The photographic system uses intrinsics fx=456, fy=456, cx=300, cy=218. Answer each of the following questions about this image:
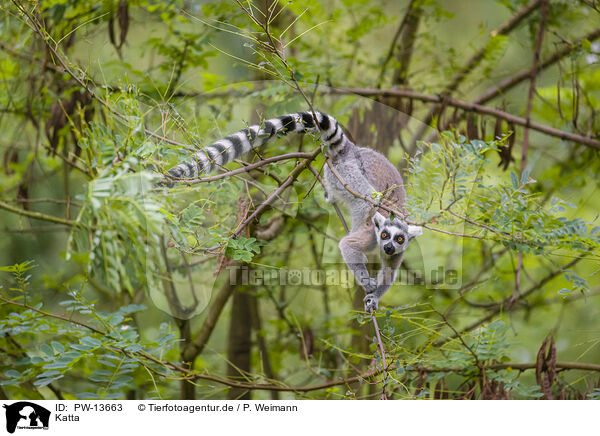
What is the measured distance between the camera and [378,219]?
1.87 m

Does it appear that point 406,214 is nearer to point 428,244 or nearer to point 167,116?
point 428,244

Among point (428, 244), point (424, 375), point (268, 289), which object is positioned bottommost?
point (424, 375)

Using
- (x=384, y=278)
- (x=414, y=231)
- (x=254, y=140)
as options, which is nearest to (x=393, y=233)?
(x=414, y=231)

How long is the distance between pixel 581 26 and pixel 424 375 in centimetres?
228

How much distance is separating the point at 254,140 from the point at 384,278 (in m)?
0.80

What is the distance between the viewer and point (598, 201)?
8.91 feet

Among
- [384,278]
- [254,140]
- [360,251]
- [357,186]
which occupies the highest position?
[254,140]

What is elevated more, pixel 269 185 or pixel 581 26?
pixel 581 26

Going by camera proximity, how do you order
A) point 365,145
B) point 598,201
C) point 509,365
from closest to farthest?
point 365,145, point 509,365, point 598,201

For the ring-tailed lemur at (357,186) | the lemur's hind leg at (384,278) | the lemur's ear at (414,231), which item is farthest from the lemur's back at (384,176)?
the lemur's hind leg at (384,278)

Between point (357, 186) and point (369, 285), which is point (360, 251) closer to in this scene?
point (369, 285)

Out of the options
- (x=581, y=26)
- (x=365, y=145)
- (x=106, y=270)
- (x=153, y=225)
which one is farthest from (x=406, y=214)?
(x=581, y=26)

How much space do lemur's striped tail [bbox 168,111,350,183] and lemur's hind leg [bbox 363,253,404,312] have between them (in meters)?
0.52

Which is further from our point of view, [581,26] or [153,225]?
[581,26]
